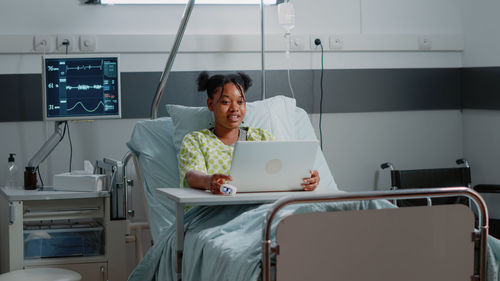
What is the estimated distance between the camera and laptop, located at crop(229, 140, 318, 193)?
2318mm

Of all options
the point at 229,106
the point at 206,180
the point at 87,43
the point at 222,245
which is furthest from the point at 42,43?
the point at 222,245

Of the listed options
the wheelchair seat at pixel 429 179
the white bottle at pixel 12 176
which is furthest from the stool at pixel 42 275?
the wheelchair seat at pixel 429 179

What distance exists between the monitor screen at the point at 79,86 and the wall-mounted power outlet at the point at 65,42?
38 cm

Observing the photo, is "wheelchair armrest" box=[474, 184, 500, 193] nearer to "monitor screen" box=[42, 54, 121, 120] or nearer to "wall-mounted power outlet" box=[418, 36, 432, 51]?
"wall-mounted power outlet" box=[418, 36, 432, 51]

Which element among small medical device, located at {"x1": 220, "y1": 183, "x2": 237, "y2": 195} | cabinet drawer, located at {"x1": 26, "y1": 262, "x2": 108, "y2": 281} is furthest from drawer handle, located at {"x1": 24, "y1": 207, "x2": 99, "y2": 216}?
small medical device, located at {"x1": 220, "y1": 183, "x2": 237, "y2": 195}

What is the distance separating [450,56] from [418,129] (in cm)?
51

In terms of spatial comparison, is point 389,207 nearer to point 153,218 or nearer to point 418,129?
point 153,218

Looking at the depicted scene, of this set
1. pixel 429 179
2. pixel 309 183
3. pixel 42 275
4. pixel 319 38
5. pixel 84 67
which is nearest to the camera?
pixel 309 183

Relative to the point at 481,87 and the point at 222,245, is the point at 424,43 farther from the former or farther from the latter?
the point at 222,245

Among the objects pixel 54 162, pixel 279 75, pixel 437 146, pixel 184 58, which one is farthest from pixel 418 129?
pixel 54 162

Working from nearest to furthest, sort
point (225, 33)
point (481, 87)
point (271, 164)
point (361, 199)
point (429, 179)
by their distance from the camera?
point (361, 199)
point (271, 164)
point (429, 179)
point (225, 33)
point (481, 87)

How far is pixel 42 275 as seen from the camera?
2840 millimetres

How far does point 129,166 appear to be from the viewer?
378 cm

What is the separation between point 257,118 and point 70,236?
1060 mm
